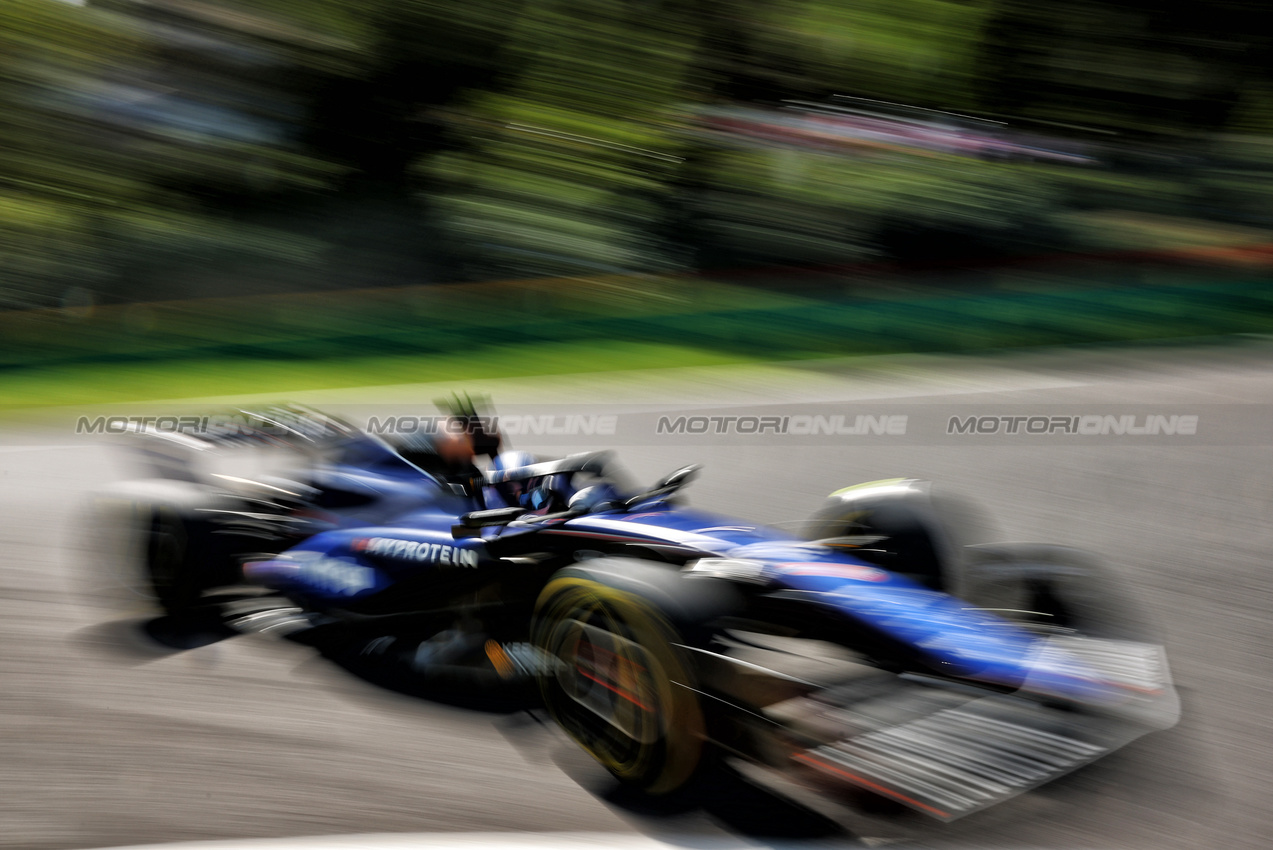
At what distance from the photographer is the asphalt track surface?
8.48ft

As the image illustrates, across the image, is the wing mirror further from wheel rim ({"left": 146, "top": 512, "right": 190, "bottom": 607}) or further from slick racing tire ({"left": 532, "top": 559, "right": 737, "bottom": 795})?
wheel rim ({"left": 146, "top": 512, "right": 190, "bottom": 607})

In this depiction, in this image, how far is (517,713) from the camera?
3016 millimetres

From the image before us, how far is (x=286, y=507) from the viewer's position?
11.8 feet

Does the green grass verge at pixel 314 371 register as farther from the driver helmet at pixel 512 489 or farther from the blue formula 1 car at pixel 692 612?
the driver helmet at pixel 512 489

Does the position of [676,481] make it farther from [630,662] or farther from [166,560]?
[166,560]

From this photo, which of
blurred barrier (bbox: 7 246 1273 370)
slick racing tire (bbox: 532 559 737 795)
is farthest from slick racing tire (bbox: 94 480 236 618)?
blurred barrier (bbox: 7 246 1273 370)

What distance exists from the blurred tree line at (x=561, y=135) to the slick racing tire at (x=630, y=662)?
221 inches

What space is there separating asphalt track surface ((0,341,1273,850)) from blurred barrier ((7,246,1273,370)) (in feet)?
7.70

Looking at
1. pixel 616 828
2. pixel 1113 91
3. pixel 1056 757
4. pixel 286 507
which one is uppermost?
pixel 1113 91

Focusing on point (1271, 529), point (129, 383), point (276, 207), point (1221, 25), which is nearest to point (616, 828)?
point (1271, 529)

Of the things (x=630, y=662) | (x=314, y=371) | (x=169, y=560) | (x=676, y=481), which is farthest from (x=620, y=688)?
(x=314, y=371)

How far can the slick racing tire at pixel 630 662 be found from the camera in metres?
2.40

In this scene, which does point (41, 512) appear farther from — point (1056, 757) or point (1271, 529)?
point (1271, 529)

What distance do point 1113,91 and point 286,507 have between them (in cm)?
769
